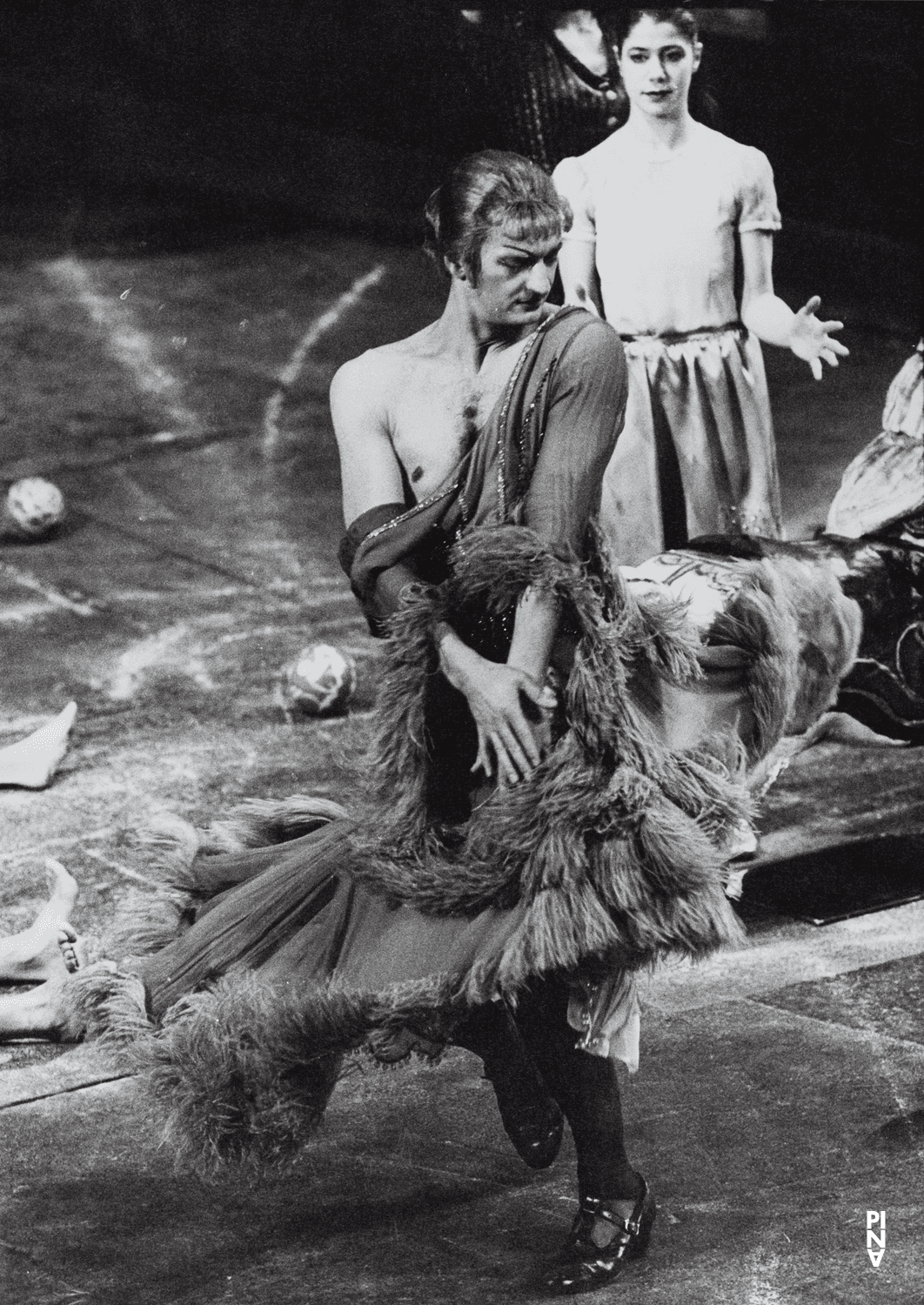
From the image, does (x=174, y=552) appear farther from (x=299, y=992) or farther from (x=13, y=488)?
(x=299, y=992)

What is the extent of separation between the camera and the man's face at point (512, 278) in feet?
9.78

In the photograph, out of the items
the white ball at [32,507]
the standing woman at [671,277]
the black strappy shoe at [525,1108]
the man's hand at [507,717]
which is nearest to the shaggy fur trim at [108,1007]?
the black strappy shoe at [525,1108]

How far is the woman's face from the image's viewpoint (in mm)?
5184

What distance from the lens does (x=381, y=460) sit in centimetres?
312

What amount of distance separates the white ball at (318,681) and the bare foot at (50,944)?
1.90 m

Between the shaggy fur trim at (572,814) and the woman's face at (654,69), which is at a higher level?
the woman's face at (654,69)

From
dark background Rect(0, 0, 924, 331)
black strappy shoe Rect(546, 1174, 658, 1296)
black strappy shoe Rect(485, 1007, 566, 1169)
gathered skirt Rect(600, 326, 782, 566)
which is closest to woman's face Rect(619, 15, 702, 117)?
dark background Rect(0, 0, 924, 331)

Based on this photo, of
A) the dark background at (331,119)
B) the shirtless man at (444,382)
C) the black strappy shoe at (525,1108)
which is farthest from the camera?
the dark background at (331,119)

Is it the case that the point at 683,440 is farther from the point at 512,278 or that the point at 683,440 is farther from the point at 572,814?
the point at 572,814

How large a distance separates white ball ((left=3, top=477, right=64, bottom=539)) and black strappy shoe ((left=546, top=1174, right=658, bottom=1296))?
14.2ft

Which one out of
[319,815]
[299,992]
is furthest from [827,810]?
[299,992]

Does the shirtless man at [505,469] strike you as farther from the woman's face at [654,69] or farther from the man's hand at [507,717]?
the woman's face at [654,69]

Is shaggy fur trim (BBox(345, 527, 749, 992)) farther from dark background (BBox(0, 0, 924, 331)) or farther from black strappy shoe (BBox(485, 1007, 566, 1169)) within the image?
dark background (BBox(0, 0, 924, 331))

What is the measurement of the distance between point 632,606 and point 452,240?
61 centimetres
